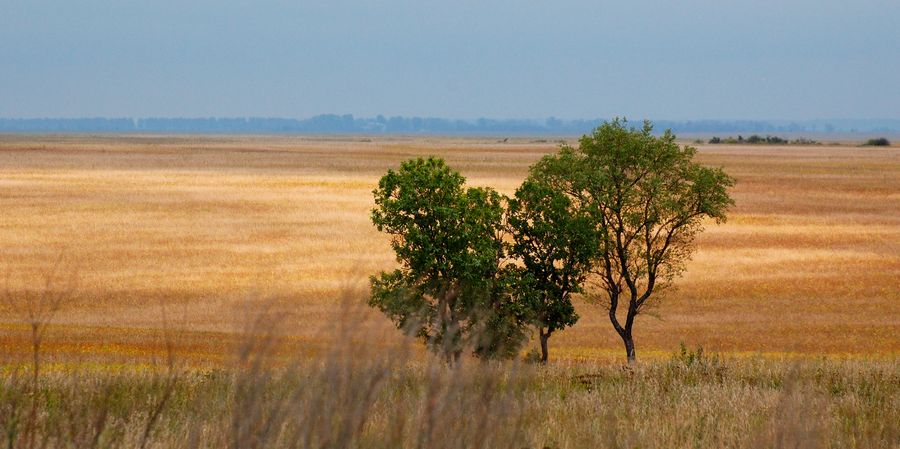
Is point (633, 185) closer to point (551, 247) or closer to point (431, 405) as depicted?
point (551, 247)

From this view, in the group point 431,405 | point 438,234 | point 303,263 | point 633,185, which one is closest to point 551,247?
point 438,234

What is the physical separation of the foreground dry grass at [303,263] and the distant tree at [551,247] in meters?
2.32

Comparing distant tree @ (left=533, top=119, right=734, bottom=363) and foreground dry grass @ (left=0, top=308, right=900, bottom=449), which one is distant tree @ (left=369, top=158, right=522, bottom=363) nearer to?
distant tree @ (left=533, top=119, right=734, bottom=363)

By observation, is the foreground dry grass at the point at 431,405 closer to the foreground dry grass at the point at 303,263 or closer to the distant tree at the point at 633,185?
the foreground dry grass at the point at 303,263

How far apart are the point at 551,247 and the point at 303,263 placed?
29561 mm

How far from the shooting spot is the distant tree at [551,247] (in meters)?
37.9

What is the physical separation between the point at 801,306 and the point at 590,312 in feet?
38.4

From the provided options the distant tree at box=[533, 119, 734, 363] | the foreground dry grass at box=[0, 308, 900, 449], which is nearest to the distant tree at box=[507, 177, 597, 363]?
the distant tree at box=[533, 119, 734, 363]

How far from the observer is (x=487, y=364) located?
6.78 meters

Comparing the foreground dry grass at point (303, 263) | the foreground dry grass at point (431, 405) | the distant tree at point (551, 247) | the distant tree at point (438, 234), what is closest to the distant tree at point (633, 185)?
the distant tree at point (551, 247)

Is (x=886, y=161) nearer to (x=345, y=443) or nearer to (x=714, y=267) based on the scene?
(x=714, y=267)

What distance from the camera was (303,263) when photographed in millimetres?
65125

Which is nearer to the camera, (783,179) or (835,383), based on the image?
(835,383)

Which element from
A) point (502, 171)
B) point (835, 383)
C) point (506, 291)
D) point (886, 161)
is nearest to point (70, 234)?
point (506, 291)
